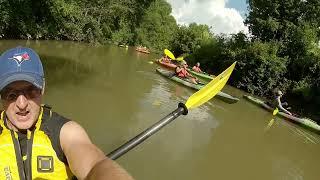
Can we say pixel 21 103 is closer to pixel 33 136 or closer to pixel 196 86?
pixel 33 136

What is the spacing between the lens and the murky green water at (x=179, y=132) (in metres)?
9.72

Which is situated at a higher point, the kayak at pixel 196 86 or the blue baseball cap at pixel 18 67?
the blue baseball cap at pixel 18 67

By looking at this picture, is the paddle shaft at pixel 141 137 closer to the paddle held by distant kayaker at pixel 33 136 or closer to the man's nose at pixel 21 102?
the paddle held by distant kayaker at pixel 33 136

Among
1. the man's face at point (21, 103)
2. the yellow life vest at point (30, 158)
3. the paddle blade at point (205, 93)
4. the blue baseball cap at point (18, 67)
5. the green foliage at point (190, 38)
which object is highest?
the blue baseball cap at point (18, 67)

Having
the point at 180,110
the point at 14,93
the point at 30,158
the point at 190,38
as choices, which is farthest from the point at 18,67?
the point at 190,38

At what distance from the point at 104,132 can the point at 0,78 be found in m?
8.42

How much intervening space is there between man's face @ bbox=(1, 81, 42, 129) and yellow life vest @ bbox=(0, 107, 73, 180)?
7 cm

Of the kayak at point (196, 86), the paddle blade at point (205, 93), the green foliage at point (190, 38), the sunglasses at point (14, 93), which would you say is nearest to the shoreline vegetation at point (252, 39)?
the green foliage at point (190, 38)

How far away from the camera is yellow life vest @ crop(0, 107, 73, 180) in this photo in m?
2.28

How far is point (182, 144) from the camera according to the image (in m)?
11.0

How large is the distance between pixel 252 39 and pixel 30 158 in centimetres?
2603

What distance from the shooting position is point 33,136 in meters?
2.29

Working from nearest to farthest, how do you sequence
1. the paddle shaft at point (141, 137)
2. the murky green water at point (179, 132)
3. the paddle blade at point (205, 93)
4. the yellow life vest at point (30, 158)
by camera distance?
1. the yellow life vest at point (30, 158)
2. the paddle shaft at point (141, 137)
3. the paddle blade at point (205, 93)
4. the murky green water at point (179, 132)

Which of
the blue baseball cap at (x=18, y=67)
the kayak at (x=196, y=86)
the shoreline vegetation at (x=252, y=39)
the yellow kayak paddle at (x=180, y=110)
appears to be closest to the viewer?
the blue baseball cap at (x=18, y=67)
